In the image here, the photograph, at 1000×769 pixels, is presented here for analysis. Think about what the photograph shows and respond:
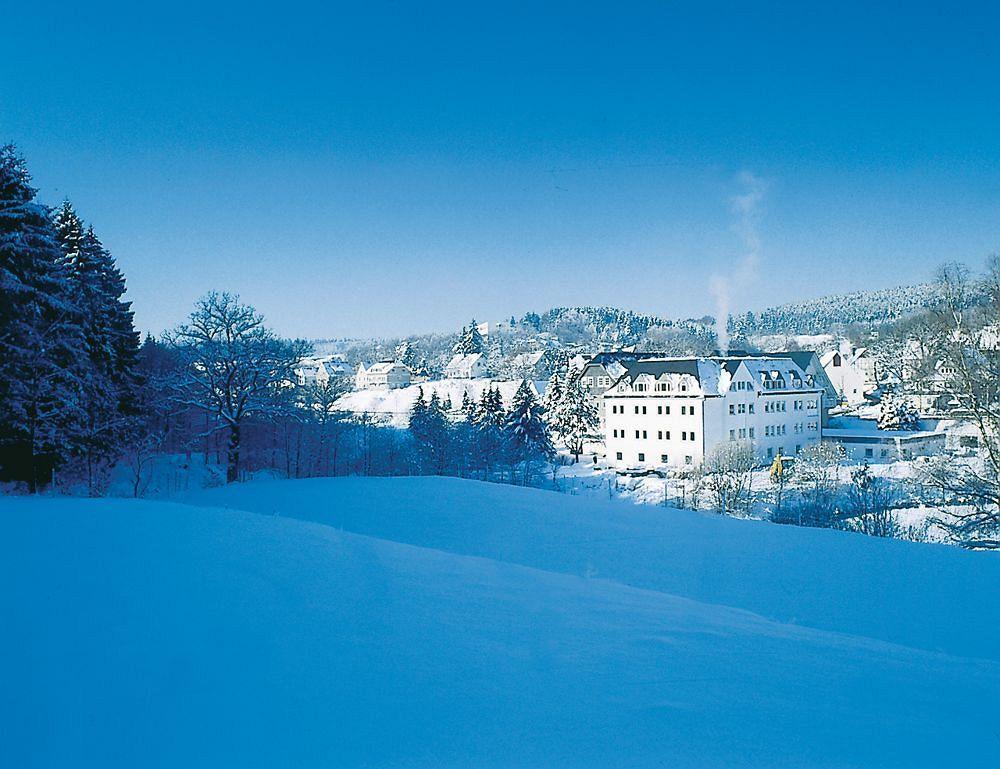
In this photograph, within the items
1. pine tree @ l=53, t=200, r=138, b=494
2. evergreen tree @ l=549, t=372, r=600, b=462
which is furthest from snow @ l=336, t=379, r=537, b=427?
pine tree @ l=53, t=200, r=138, b=494

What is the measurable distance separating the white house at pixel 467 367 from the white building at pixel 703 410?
4827 cm

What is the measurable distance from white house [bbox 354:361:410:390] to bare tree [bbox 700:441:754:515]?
5618 centimetres

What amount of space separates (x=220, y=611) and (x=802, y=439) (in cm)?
4410

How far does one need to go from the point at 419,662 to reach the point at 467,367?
89586 millimetres

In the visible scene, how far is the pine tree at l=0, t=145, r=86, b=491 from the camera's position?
1577 cm

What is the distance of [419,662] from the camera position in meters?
4.21

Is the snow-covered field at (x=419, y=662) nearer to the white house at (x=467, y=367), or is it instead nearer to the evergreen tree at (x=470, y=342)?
the white house at (x=467, y=367)

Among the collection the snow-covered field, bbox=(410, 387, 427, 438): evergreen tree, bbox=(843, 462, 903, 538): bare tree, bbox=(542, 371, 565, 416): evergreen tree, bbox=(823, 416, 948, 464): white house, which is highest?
bbox=(542, 371, 565, 416): evergreen tree

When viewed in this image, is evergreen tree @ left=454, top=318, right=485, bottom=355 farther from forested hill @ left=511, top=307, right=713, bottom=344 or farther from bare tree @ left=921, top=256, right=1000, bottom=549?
bare tree @ left=921, top=256, right=1000, bottom=549

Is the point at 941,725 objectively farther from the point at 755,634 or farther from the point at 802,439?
the point at 802,439

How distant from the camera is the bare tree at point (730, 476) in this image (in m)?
26.2

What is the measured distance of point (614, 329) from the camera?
120 m

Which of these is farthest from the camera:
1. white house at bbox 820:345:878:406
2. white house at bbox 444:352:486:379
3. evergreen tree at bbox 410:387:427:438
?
white house at bbox 444:352:486:379

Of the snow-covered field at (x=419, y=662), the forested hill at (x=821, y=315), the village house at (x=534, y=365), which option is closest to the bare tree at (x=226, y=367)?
the snow-covered field at (x=419, y=662)
